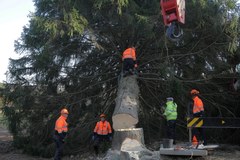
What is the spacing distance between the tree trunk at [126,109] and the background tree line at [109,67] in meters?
1.85

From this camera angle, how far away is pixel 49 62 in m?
13.6

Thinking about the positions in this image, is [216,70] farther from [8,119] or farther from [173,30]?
[8,119]

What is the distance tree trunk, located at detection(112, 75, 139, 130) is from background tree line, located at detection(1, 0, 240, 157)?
1847mm

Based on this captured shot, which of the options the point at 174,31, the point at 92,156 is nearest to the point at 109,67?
the point at 92,156

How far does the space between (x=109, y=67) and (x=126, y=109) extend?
4.85 meters

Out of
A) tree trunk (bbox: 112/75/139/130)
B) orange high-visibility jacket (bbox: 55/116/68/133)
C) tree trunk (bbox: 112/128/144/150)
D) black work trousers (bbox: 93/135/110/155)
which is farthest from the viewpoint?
black work trousers (bbox: 93/135/110/155)

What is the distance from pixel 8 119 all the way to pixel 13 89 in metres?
1.24

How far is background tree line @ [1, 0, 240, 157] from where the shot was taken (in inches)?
487

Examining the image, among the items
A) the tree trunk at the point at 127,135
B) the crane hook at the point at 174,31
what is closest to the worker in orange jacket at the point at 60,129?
the tree trunk at the point at 127,135

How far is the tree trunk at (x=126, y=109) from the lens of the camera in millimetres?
9977

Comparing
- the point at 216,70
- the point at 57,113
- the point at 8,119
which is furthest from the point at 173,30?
the point at 8,119

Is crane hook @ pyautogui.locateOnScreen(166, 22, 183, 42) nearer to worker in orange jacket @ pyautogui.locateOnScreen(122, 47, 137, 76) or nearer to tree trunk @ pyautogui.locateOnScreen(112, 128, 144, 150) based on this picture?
worker in orange jacket @ pyautogui.locateOnScreen(122, 47, 137, 76)

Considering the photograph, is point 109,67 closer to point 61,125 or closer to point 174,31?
point 61,125

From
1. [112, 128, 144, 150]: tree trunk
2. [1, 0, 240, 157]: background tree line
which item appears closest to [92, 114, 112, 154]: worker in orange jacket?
[1, 0, 240, 157]: background tree line
